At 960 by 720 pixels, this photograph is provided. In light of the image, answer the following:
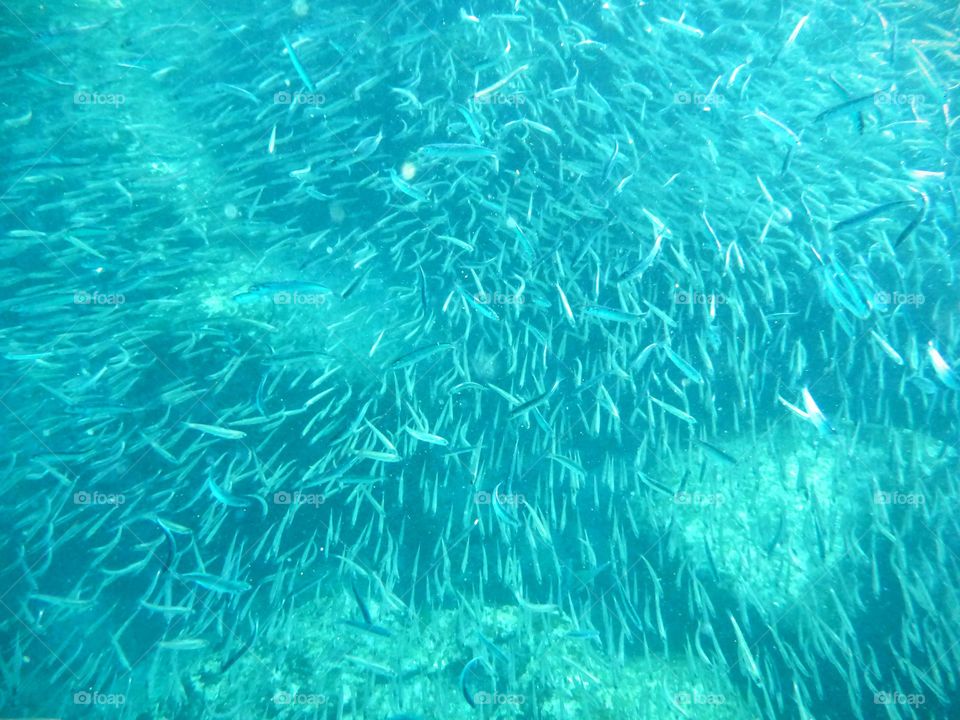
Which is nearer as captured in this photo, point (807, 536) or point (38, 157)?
point (807, 536)

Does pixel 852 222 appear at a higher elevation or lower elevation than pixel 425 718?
higher

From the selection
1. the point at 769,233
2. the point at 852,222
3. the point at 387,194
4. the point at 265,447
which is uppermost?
the point at 852,222

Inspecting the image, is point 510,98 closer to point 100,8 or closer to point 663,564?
point 663,564

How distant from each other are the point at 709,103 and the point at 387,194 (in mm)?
4157

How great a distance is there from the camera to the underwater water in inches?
201

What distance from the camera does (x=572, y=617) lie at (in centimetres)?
524

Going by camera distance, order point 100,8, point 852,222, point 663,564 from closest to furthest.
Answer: point 852,222 → point 663,564 → point 100,8

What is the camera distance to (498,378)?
18.4ft

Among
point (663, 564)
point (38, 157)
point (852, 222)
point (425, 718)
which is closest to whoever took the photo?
point (852, 222)

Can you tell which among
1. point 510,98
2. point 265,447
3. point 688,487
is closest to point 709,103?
point 510,98

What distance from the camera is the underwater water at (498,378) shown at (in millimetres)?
5102

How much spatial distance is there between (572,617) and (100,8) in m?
10.7

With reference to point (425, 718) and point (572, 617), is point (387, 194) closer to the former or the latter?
point (572, 617)

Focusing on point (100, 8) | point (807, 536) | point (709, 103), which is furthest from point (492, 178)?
point (100, 8)
